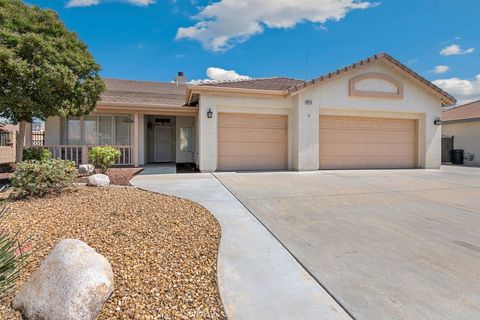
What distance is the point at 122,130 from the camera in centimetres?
1362

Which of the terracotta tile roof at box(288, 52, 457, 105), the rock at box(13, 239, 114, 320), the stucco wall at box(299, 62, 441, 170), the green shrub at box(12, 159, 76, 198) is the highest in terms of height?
the terracotta tile roof at box(288, 52, 457, 105)

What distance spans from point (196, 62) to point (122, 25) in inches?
262

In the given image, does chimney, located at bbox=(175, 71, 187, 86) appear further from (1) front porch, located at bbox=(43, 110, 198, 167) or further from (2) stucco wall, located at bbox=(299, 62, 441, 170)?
(2) stucco wall, located at bbox=(299, 62, 441, 170)

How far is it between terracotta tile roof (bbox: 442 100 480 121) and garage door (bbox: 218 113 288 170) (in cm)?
1411

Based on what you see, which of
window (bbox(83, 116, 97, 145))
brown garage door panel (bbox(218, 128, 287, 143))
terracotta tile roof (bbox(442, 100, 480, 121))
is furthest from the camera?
terracotta tile roof (bbox(442, 100, 480, 121))

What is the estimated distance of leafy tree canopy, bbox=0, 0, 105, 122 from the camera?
700 centimetres

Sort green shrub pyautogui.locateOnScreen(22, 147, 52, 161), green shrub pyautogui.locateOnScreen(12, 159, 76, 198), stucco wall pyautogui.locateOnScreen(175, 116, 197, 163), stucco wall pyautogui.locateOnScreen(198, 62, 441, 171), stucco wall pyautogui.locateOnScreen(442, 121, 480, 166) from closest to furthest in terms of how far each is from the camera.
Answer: green shrub pyautogui.locateOnScreen(12, 159, 76, 198) < green shrub pyautogui.locateOnScreen(22, 147, 52, 161) < stucco wall pyautogui.locateOnScreen(198, 62, 441, 171) < stucco wall pyautogui.locateOnScreen(175, 116, 197, 163) < stucco wall pyautogui.locateOnScreen(442, 121, 480, 166)

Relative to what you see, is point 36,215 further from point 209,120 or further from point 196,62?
point 196,62

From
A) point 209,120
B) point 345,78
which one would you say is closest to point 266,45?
point 345,78

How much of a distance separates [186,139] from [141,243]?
40.0ft

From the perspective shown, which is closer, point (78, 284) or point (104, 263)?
point (78, 284)

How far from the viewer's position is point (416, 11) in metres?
10.7

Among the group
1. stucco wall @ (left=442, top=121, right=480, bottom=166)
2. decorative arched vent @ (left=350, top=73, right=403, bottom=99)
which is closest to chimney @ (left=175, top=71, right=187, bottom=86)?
decorative arched vent @ (left=350, top=73, right=403, bottom=99)

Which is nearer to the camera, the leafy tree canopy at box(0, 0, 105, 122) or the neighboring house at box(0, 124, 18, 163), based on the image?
the leafy tree canopy at box(0, 0, 105, 122)
